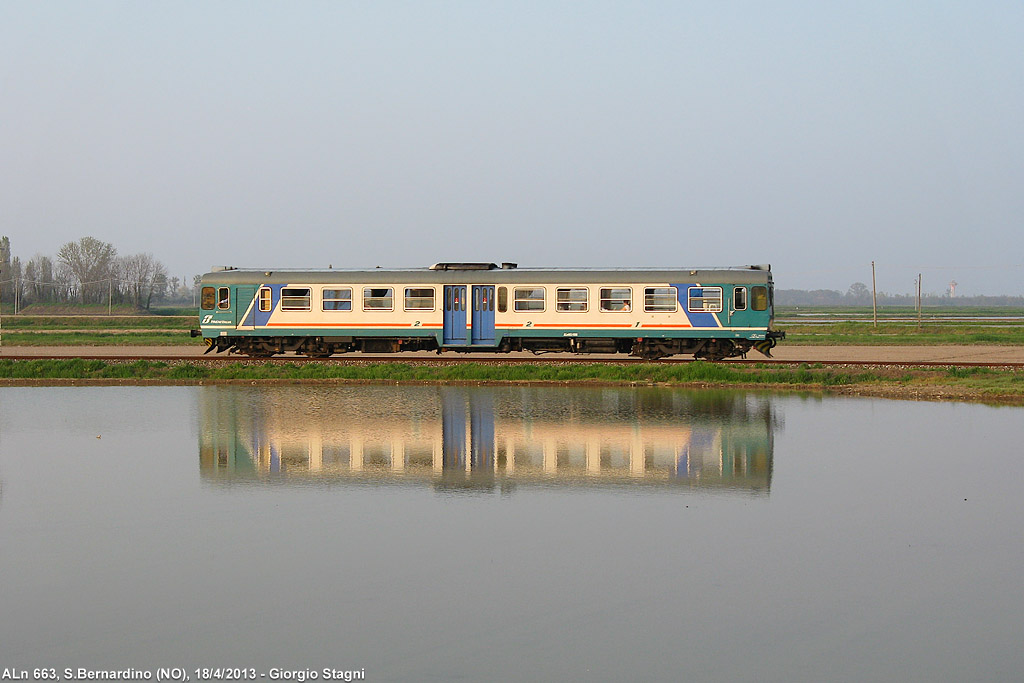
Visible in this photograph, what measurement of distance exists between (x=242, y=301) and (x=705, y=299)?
616 inches

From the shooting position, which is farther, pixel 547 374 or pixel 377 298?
pixel 377 298

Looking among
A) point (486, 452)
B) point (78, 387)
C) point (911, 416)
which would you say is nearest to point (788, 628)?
point (486, 452)

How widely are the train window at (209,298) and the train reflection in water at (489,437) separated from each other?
12.5m

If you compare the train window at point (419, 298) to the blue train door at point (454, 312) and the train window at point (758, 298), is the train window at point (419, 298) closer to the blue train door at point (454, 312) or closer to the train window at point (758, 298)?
the blue train door at point (454, 312)

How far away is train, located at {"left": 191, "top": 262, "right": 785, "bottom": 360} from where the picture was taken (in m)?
34.2

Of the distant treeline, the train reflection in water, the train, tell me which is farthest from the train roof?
the distant treeline

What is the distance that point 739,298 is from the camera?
111ft

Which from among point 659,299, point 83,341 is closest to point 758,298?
point 659,299

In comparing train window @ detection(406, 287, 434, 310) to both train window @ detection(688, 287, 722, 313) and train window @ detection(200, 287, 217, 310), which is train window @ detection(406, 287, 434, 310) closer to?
train window @ detection(200, 287, 217, 310)

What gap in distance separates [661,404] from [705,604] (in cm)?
1389

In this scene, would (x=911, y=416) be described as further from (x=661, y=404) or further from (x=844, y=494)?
(x=844, y=494)

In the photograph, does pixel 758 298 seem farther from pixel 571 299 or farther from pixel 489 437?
pixel 489 437

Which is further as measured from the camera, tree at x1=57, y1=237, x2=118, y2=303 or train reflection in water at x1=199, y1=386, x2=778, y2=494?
tree at x1=57, y1=237, x2=118, y2=303

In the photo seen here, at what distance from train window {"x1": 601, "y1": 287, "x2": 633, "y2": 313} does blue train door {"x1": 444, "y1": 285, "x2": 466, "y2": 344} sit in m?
4.65
